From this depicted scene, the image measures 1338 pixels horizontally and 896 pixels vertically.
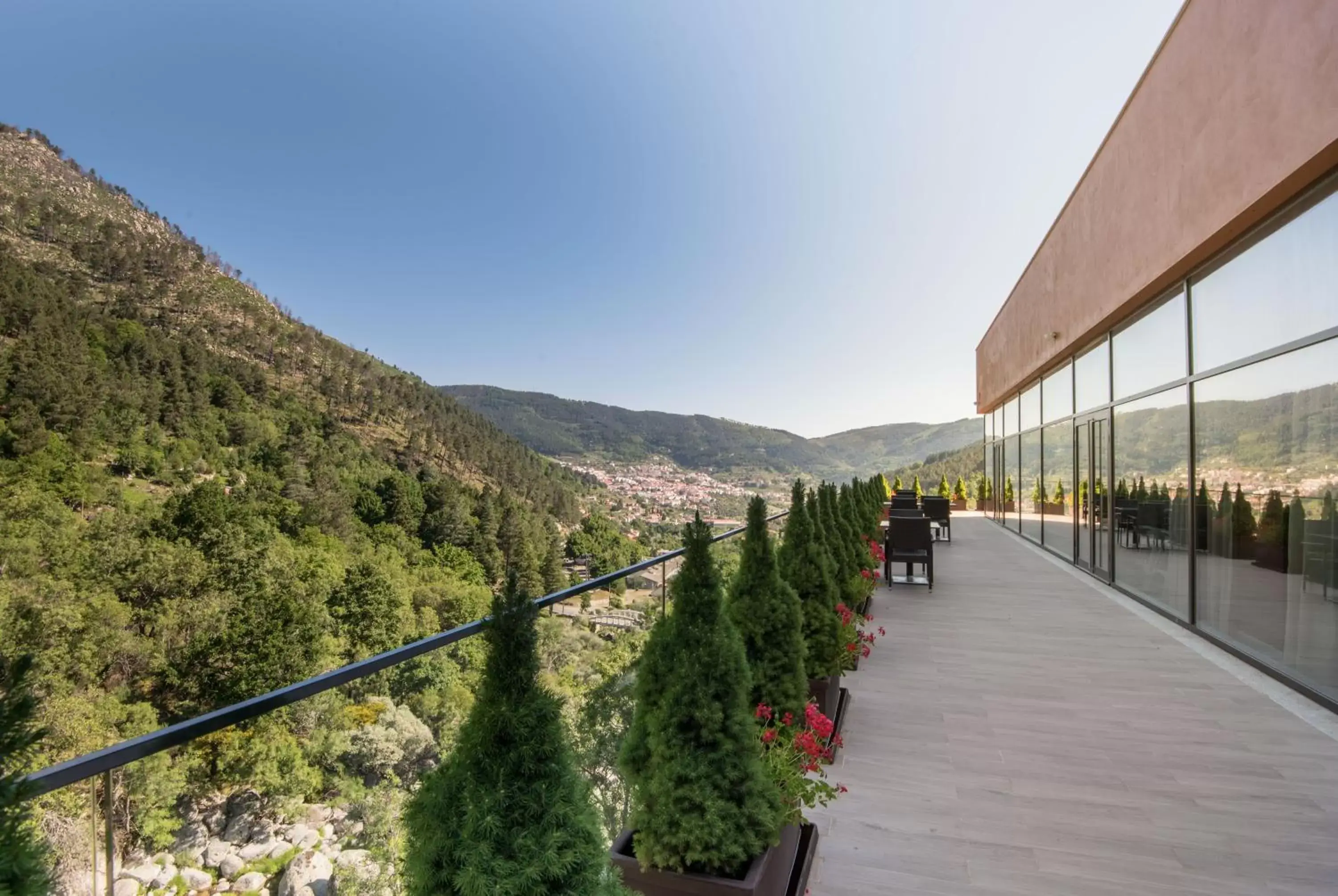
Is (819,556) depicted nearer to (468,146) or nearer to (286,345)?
(468,146)

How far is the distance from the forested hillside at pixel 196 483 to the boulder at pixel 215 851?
3118 centimetres

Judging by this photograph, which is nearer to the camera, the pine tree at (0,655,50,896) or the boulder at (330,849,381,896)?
the pine tree at (0,655,50,896)

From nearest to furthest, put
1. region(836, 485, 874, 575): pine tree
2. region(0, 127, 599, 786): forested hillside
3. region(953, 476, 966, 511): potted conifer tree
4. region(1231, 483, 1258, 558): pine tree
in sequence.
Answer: region(1231, 483, 1258, 558): pine tree, region(836, 485, 874, 575): pine tree, region(953, 476, 966, 511): potted conifer tree, region(0, 127, 599, 786): forested hillside

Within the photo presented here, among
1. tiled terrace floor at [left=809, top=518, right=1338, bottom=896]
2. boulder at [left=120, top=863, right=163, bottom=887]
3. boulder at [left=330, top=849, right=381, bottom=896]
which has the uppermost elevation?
boulder at [left=120, top=863, right=163, bottom=887]

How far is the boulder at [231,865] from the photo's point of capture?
1352 millimetres

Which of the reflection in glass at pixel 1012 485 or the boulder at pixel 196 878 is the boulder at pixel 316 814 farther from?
the reflection in glass at pixel 1012 485

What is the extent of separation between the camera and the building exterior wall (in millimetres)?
3920

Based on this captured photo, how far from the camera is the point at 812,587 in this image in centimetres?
379

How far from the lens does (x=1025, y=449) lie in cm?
1353

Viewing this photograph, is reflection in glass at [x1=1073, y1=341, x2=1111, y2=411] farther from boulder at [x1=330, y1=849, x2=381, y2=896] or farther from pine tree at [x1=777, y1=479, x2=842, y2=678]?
boulder at [x1=330, y1=849, x2=381, y2=896]

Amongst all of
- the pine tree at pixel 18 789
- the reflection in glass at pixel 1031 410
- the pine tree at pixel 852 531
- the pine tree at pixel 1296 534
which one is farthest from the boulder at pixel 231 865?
the reflection in glass at pixel 1031 410

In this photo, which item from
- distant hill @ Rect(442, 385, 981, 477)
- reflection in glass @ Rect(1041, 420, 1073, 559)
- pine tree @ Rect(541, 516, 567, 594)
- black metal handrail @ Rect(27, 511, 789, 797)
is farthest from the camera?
distant hill @ Rect(442, 385, 981, 477)

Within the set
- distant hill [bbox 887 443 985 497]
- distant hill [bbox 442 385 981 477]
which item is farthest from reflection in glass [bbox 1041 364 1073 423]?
distant hill [bbox 442 385 981 477]

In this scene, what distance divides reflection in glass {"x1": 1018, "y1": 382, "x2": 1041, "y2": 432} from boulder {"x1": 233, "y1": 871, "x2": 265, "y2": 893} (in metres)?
13.3
